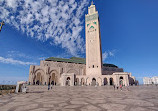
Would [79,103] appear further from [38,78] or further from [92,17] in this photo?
[92,17]

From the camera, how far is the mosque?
36.2m

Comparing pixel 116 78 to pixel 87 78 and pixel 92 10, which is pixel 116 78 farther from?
pixel 92 10

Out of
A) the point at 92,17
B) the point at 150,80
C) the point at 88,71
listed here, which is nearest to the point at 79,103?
the point at 88,71

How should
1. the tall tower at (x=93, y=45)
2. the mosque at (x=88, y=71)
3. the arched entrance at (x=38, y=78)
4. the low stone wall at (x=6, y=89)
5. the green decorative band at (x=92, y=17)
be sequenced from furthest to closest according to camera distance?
1. the green decorative band at (x=92, y=17)
2. the arched entrance at (x=38, y=78)
3. the tall tower at (x=93, y=45)
4. the mosque at (x=88, y=71)
5. the low stone wall at (x=6, y=89)

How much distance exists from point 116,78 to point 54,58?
36435mm

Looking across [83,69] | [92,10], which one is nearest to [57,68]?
[83,69]

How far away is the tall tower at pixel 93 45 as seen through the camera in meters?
40.2

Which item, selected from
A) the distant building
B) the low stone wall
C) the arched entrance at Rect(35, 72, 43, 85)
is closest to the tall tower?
the arched entrance at Rect(35, 72, 43, 85)

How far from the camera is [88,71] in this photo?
41.3 metres

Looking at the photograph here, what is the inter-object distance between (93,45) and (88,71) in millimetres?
12141

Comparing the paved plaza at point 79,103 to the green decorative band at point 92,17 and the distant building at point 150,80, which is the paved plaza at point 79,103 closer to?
the green decorative band at point 92,17

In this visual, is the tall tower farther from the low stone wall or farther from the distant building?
the distant building

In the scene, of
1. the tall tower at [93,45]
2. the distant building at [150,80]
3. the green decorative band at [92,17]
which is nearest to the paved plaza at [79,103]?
the tall tower at [93,45]

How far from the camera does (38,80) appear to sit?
43.1 m
